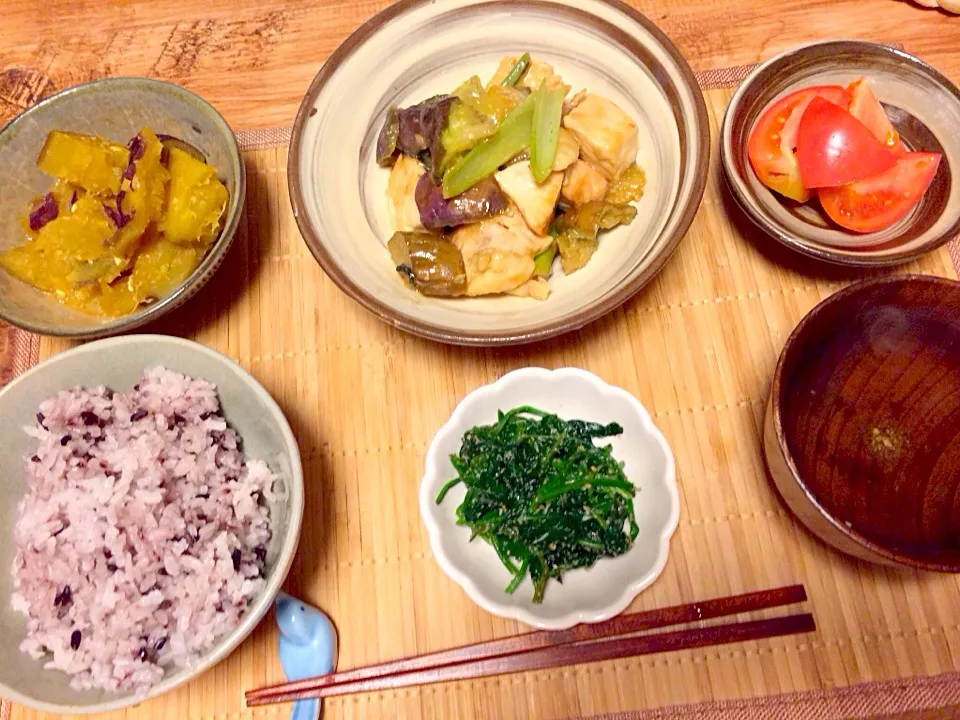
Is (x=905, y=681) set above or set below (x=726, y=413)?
below

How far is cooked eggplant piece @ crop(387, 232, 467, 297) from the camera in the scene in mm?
1682

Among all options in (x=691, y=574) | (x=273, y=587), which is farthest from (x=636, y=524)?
(x=273, y=587)

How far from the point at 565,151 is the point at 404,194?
434 millimetres

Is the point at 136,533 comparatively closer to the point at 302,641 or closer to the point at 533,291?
the point at 302,641

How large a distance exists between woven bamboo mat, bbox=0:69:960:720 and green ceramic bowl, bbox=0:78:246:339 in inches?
8.6

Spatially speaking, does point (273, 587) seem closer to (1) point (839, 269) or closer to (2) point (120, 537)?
(2) point (120, 537)

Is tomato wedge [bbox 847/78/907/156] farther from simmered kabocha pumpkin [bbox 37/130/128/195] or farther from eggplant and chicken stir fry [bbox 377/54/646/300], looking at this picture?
simmered kabocha pumpkin [bbox 37/130/128/195]

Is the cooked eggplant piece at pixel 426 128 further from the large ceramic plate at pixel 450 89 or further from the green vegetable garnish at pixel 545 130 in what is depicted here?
the green vegetable garnish at pixel 545 130

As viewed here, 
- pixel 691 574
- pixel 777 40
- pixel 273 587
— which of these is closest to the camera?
pixel 273 587

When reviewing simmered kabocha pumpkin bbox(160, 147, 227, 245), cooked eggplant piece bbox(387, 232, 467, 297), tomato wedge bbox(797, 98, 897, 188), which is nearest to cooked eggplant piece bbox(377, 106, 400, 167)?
cooked eggplant piece bbox(387, 232, 467, 297)

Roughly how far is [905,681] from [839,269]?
1.03 meters

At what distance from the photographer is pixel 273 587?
1.34m

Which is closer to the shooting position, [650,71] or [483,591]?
[483,591]

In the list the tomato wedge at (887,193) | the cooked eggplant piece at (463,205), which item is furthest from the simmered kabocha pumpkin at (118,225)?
the tomato wedge at (887,193)
